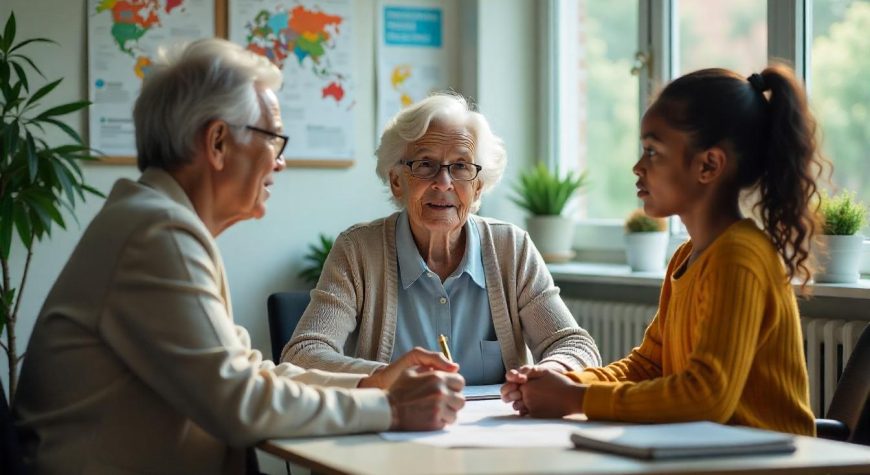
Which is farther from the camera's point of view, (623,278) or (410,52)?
(410,52)

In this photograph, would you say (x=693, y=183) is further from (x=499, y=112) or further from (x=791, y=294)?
(x=499, y=112)

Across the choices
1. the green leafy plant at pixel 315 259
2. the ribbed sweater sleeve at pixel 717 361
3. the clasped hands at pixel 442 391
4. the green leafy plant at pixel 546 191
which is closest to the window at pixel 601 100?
the green leafy plant at pixel 546 191

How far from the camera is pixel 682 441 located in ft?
4.86

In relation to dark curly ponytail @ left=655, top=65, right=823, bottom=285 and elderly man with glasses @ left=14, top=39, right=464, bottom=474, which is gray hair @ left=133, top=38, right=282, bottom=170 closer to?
elderly man with glasses @ left=14, top=39, right=464, bottom=474

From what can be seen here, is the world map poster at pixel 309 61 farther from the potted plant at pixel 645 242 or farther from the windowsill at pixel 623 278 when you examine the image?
the potted plant at pixel 645 242

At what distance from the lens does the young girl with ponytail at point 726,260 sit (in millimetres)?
1714

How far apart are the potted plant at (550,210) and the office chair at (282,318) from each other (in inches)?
63.0

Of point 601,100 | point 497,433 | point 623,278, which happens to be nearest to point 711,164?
point 497,433

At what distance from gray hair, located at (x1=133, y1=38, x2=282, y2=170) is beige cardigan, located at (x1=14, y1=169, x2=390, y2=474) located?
0.34 feet

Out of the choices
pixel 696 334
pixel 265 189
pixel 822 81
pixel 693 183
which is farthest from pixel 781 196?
pixel 822 81

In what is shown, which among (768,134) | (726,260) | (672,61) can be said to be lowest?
(726,260)

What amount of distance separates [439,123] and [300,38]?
5.90 feet

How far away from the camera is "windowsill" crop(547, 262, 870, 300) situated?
2924 mm

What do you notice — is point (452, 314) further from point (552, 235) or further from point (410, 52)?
point (410, 52)
